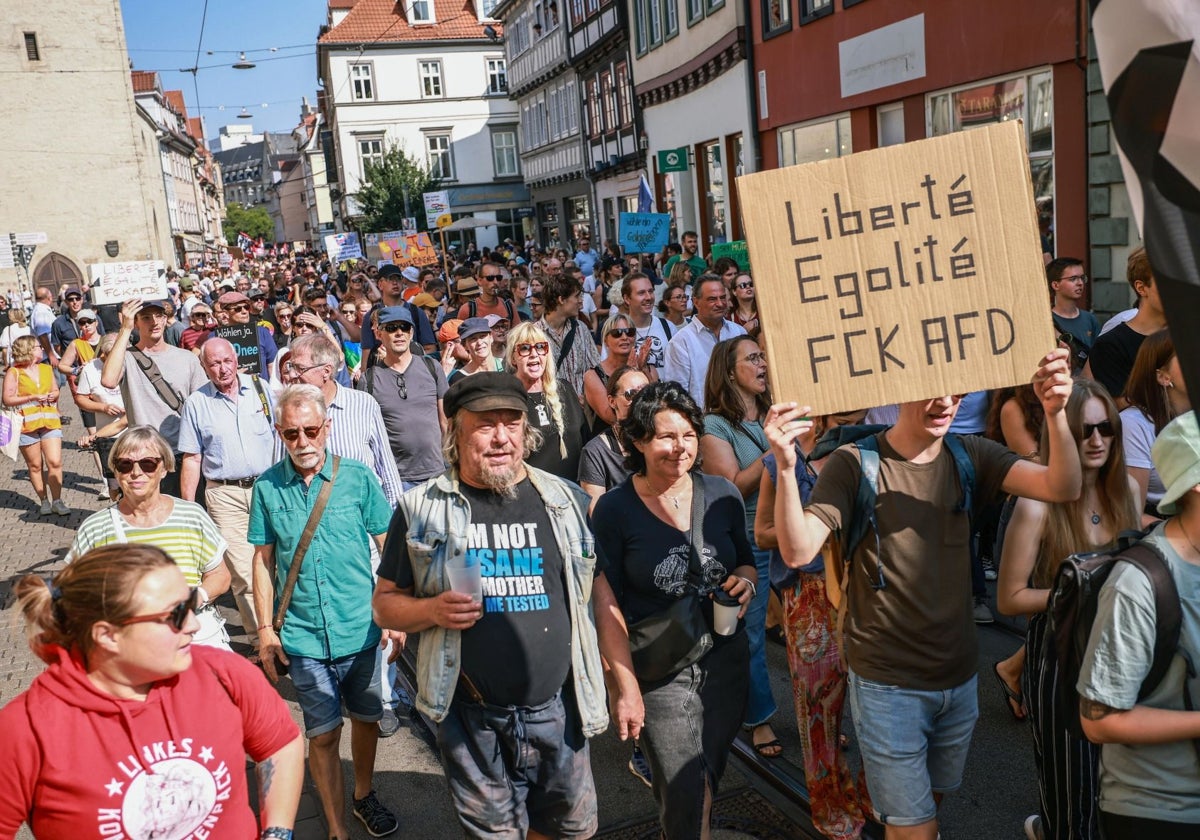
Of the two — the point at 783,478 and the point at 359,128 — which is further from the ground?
the point at 359,128

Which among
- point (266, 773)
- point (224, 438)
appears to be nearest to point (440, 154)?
point (224, 438)

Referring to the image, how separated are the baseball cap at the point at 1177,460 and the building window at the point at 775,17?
15.7 meters

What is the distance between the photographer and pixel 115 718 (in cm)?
246

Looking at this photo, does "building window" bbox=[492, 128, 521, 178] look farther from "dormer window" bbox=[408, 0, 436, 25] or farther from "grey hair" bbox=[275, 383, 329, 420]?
"grey hair" bbox=[275, 383, 329, 420]

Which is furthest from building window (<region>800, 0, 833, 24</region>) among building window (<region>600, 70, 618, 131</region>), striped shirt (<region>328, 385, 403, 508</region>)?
building window (<region>600, 70, 618, 131</region>)

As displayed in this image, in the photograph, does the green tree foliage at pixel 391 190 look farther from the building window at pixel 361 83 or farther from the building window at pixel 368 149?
the building window at pixel 361 83

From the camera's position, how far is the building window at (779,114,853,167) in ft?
52.1

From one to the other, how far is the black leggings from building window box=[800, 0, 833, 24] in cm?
1455

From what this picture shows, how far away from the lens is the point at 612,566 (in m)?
3.72

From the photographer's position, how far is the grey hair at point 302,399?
437cm

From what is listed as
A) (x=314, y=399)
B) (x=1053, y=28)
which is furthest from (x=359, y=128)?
(x=314, y=399)

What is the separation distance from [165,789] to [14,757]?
331mm

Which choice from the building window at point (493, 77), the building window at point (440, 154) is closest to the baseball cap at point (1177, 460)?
the building window at point (440, 154)

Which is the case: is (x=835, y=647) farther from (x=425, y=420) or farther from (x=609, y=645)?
(x=425, y=420)
